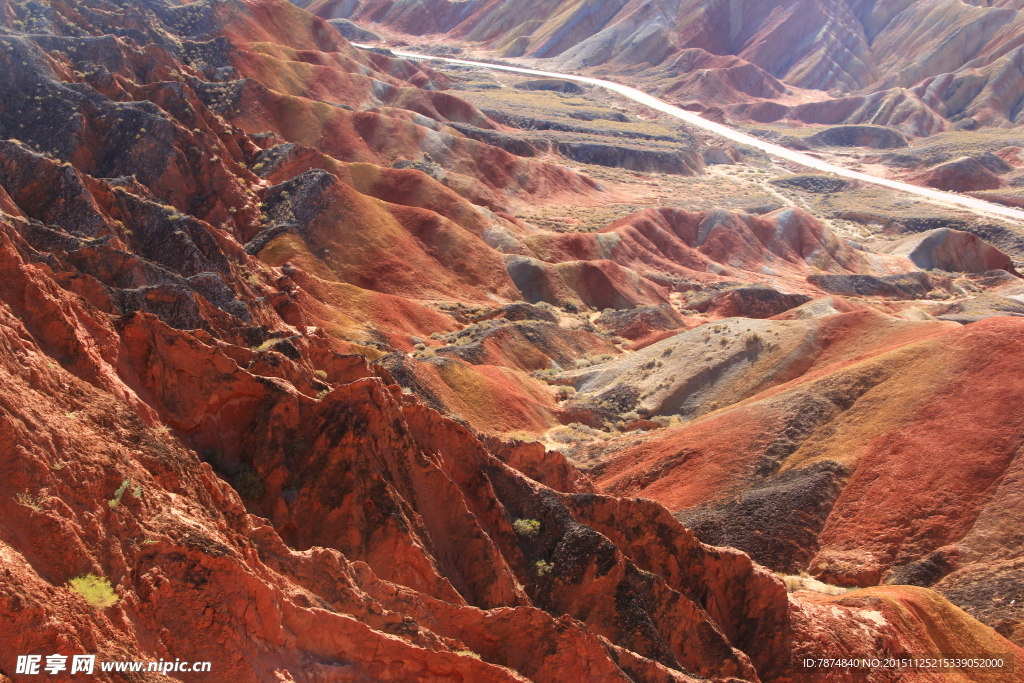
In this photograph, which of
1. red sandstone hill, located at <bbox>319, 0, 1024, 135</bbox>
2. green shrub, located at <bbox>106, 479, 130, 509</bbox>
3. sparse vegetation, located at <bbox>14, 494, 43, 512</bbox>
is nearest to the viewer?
sparse vegetation, located at <bbox>14, 494, 43, 512</bbox>

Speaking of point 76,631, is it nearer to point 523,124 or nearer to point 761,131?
point 523,124

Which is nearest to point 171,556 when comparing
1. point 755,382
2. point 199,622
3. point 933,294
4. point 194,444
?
point 199,622

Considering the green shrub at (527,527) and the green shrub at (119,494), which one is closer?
the green shrub at (119,494)

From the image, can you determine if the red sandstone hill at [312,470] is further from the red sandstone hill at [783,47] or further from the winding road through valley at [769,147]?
the red sandstone hill at [783,47]

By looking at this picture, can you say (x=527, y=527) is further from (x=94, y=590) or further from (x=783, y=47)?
(x=783, y=47)

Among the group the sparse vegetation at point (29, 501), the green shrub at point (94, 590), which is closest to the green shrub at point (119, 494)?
the sparse vegetation at point (29, 501)

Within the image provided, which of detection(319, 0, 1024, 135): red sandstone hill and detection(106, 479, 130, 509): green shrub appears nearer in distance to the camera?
detection(106, 479, 130, 509): green shrub

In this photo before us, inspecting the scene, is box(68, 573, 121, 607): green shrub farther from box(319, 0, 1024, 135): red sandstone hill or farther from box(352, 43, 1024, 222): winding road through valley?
box(319, 0, 1024, 135): red sandstone hill

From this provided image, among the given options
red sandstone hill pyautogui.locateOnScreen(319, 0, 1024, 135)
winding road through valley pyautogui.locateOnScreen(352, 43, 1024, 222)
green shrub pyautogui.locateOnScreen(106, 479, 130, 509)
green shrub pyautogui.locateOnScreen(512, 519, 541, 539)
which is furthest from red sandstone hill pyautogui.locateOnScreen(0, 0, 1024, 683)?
red sandstone hill pyautogui.locateOnScreen(319, 0, 1024, 135)
